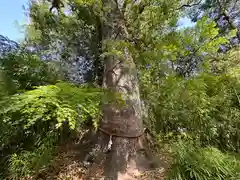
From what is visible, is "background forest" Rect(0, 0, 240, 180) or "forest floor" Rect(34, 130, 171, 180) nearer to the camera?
"background forest" Rect(0, 0, 240, 180)

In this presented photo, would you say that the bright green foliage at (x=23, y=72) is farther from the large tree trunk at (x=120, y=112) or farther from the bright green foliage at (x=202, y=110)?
the bright green foliage at (x=202, y=110)

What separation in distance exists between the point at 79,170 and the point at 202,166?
4.51ft

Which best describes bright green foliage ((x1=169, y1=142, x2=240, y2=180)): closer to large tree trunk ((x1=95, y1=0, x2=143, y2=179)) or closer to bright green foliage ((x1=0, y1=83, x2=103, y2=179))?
large tree trunk ((x1=95, y1=0, x2=143, y2=179))

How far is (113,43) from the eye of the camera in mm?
2908

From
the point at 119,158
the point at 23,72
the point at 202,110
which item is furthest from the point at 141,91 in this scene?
the point at 23,72

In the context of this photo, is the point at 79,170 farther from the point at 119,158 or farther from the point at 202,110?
the point at 202,110

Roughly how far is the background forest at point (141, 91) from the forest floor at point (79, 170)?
2 centimetres

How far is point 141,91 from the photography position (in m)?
3.78

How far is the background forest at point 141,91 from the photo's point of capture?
2.30 meters

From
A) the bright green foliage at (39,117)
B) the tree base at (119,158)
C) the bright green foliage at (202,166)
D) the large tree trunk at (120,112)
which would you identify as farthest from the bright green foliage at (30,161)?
the bright green foliage at (202,166)

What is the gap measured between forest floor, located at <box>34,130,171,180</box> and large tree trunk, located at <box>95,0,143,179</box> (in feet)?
0.48

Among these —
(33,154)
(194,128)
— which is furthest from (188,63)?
(33,154)

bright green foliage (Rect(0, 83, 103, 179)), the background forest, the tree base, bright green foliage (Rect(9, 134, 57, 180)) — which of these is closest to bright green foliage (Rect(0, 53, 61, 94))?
the background forest

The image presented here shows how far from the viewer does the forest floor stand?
254 cm
